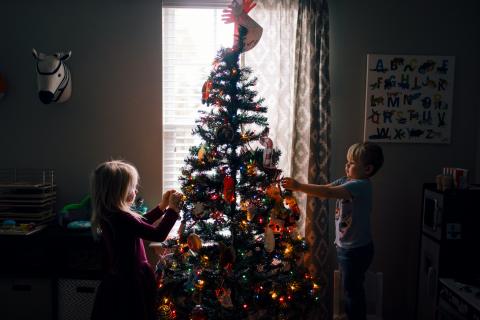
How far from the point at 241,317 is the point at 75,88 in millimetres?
1955

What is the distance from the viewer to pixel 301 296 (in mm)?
1972

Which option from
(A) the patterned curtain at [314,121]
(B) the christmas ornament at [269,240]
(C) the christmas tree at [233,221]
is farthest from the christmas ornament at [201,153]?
(A) the patterned curtain at [314,121]

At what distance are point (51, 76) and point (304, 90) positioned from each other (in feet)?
5.57

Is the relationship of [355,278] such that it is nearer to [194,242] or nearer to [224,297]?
[224,297]

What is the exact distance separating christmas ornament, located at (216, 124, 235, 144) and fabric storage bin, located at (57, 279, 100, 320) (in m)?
1.33

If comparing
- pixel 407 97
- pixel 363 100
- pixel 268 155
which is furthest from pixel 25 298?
pixel 407 97

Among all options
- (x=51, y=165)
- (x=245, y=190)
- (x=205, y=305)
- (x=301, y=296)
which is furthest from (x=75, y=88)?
(x=301, y=296)

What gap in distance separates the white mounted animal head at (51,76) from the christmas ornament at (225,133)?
1325 millimetres

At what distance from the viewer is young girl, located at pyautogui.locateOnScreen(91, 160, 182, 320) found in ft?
5.83

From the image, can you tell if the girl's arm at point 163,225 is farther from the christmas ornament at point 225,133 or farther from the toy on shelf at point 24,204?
→ the toy on shelf at point 24,204

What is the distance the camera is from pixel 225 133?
1854mm

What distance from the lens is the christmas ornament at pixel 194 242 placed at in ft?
6.11

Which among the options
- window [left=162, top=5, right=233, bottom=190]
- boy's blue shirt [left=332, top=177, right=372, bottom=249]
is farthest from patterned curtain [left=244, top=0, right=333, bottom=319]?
boy's blue shirt [left=332, top=177, right=372, bottom=249]

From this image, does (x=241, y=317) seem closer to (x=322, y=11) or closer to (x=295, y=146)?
(x=295, y=146)
